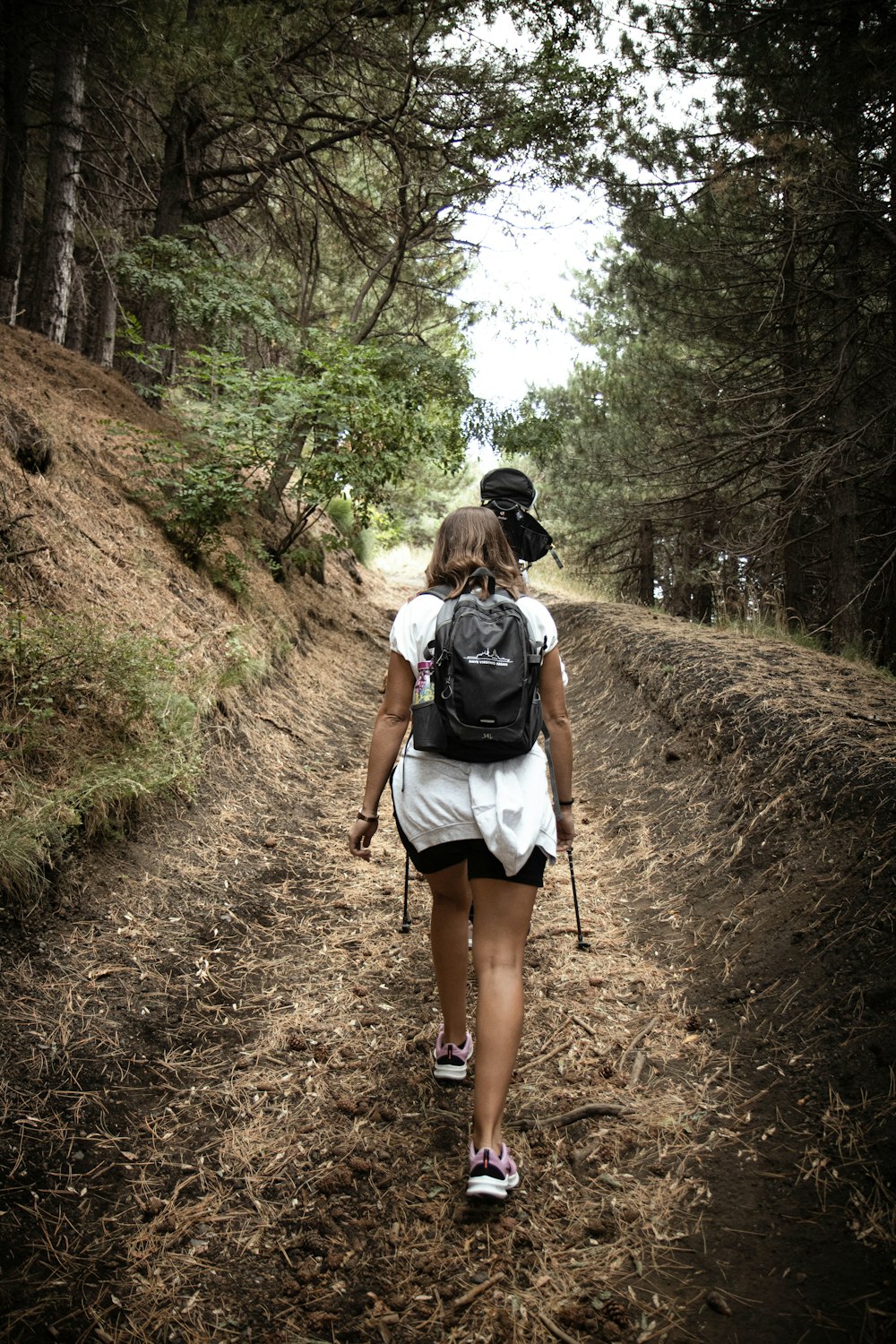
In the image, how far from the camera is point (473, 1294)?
2018 mm

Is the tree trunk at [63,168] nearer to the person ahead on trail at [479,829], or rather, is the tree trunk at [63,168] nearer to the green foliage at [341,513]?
the green foliage at [341,513]

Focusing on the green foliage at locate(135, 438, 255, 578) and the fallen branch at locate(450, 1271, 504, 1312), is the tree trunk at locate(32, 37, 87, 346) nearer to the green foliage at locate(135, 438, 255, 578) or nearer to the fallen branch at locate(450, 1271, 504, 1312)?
the green foliage at locate(135, 438, 255, 578)

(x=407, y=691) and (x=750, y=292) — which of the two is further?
(x=750, y=292)

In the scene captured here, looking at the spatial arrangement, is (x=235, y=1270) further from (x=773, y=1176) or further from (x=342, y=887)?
(x=342, y=887)

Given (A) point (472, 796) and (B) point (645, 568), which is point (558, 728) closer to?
(A) point (472, 796)

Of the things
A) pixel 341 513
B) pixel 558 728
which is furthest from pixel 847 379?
pixel 558 728

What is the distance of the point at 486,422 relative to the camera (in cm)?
1018

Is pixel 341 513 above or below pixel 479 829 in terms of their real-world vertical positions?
above

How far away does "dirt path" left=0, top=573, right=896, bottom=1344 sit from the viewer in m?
1.98

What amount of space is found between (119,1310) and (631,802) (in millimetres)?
3818

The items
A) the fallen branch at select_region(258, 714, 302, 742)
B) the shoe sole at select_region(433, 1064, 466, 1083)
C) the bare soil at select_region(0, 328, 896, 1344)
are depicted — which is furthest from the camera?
the fallen branch at select_region(258, 714, 302, 742)

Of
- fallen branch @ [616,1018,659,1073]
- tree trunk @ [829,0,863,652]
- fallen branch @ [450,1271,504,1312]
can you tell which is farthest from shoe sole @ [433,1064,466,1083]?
tree trunk @ [829,0,863,652]

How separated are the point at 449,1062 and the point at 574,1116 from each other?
1.50ft

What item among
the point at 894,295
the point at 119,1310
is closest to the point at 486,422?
the point at 894,295
